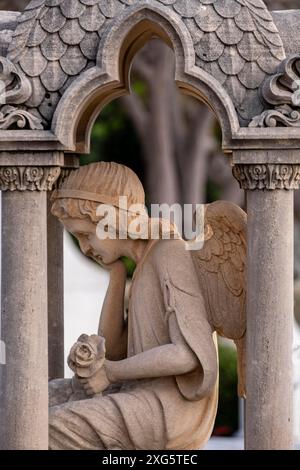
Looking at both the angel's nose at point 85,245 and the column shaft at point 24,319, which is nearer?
the column shaft at point 24,319

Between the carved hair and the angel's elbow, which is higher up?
the carved hair

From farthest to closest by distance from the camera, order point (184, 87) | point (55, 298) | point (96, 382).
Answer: point (55, 298) < point (96, 382) < point (184, 87)

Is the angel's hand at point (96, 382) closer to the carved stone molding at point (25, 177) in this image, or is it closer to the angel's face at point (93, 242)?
the angel's face at point (93, 242)

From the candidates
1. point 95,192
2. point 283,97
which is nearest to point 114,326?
point 95,192

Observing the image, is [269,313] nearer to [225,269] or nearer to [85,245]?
[225,269]

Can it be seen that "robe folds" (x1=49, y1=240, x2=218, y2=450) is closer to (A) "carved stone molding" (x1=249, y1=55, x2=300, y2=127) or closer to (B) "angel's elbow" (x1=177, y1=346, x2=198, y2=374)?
(B) "angel's elbow" (x1=177, y1=346, x2=198, y2=374)

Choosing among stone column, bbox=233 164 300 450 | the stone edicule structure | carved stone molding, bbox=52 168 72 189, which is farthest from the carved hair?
stone column, bbox=233 164 300 450

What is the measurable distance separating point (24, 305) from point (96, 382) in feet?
2.66

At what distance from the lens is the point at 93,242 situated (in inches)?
372

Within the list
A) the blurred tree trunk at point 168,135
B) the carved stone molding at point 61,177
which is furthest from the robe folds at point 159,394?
the blurred tree trunk at point 168,135

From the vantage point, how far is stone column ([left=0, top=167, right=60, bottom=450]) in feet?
28.9

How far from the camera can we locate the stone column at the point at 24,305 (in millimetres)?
8820

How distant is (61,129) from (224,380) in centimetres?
963
